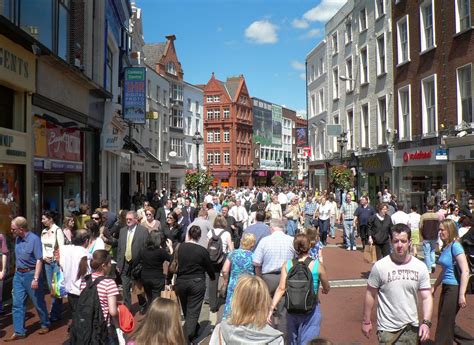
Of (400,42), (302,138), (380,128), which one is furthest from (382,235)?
(302,138)

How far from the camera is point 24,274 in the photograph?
7.46m

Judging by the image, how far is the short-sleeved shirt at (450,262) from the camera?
5.97 metres

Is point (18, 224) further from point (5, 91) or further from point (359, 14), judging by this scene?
point (359, 14)

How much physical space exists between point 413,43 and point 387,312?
2070cm

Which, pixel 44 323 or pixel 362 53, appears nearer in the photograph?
pixel 44 323

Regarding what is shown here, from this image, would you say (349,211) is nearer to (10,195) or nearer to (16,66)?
(10,195)

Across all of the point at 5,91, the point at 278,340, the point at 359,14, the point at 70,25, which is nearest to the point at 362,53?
the point at 359,14

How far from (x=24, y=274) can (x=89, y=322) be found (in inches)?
132

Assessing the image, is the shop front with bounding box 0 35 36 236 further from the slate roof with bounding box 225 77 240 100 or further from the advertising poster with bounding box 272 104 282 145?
the advertising poster with bounding box 272 104 282 145

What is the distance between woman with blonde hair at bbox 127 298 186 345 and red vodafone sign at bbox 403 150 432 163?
65.2 ft

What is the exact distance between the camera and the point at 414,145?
22875 mm

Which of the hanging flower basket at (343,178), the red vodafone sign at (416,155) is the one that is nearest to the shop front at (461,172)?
the red vodafone sign at (416,155)

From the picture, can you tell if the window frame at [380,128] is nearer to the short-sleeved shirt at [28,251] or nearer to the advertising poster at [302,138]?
the advertising poster at [302,138]

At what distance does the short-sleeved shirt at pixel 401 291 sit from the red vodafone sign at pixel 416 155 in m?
17.9
